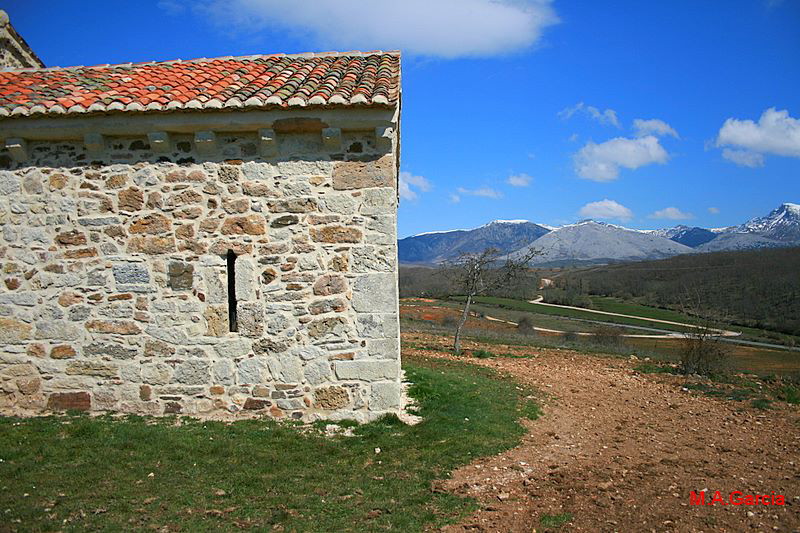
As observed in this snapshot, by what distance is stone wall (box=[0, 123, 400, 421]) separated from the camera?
6297mm

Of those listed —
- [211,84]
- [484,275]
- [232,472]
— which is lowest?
[232,472]

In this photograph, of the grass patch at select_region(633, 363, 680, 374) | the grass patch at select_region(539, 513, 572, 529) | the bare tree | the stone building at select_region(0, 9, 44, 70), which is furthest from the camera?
the bare tree

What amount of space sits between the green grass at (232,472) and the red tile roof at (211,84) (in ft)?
12.2

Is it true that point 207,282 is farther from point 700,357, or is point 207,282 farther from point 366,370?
point 700,357

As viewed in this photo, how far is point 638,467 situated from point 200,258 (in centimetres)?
→ 549

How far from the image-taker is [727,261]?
49.3 meters

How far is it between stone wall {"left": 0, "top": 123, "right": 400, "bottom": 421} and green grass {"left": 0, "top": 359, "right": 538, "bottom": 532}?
0.44 meters

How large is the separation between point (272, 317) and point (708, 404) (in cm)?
750

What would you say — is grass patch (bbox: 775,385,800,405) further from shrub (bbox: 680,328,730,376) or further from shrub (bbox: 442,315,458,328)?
shrub (bbox: 442,315,458,328)

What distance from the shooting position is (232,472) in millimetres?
4840

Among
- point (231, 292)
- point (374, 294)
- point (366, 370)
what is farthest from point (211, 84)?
point (366, 370)

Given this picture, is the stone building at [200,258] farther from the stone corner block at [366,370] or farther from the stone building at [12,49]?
the stone building at [12,49]

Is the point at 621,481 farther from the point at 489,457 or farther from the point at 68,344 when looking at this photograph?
the point at 68,344

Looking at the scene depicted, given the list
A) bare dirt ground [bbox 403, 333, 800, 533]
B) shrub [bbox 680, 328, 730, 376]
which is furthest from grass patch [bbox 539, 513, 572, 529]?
shrub [bbox 680, 328, 730, 376]
